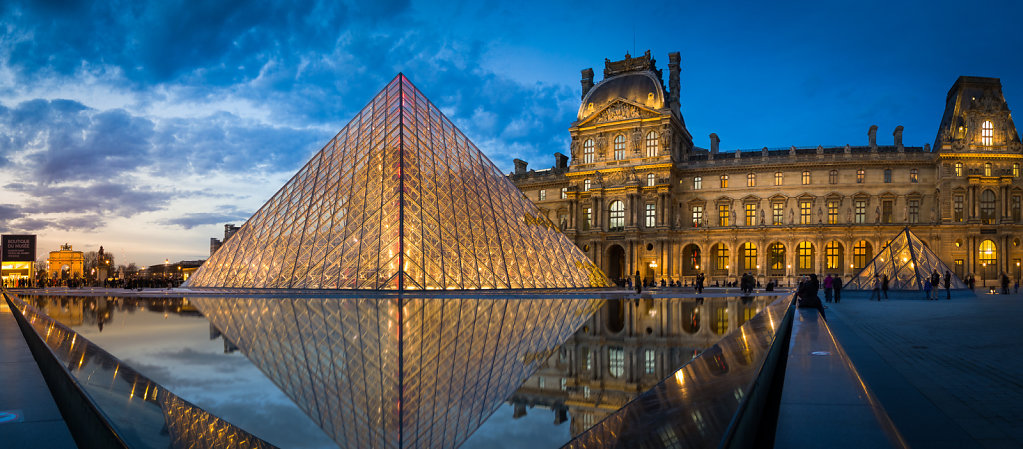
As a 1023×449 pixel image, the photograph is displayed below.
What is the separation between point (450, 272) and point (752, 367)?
20.1m

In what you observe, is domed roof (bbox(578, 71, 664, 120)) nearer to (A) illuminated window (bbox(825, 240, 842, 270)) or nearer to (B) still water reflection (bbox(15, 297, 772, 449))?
(A) illuminated window (bbox(825, 240, 842, 270))

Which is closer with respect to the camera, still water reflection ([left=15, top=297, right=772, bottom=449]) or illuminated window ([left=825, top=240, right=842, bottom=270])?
still water reflection ([left=15, top=297, right=772, bottom=449])

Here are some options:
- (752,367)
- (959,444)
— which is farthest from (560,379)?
(959,444)

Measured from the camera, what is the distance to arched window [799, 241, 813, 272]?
1797 inches

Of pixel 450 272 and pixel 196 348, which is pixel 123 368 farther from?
pixel 450 272

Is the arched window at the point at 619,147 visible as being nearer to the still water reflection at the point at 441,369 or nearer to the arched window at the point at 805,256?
the arched window at the point at 805,256

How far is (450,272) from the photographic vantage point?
74.0 ft

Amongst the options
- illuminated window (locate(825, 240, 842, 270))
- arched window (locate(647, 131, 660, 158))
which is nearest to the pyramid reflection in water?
arched window (locate(647, 131, 660, 158))

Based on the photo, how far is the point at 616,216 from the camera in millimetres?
48219

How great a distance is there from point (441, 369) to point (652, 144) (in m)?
43.6

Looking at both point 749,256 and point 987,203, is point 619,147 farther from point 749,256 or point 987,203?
point 987,203

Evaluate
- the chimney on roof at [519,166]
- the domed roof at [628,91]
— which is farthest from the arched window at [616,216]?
the chimney on roof at [519,166]

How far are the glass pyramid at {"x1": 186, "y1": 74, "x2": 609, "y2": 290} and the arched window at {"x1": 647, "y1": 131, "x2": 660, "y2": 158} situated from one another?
66.6 ft

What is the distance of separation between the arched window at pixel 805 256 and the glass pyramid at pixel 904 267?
13719mm
